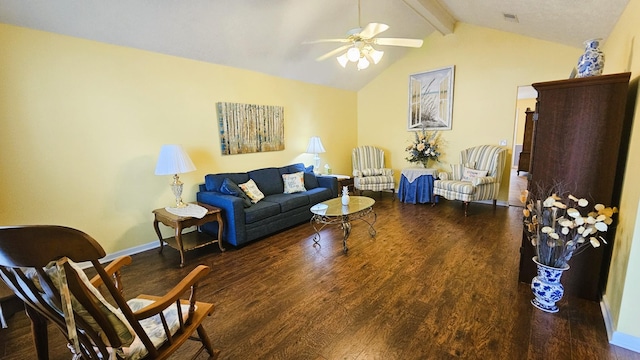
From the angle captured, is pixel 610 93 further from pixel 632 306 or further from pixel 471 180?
pixel 471 180

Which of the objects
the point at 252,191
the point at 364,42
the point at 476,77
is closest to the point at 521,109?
the point at 476,77

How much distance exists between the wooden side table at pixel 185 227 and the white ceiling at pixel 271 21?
194cm

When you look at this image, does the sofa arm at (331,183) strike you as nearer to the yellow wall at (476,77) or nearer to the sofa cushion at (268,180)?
the sofa cushion at (268,180)

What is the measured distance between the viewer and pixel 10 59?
2453mm

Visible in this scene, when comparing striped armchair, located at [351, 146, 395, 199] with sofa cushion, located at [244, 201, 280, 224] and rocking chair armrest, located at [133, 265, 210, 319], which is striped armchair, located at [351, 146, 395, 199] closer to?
sofa cushion, located at [244, 201, 280, 224]

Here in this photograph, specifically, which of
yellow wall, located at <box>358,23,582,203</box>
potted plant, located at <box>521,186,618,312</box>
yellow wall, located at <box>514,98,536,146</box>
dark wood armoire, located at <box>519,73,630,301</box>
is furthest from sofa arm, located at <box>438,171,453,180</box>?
yellow wall, located at <box>514,98,536,146</box>

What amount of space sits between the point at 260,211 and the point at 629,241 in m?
3.25

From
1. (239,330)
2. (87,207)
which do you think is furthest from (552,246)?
(87,207)

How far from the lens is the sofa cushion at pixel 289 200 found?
388cm

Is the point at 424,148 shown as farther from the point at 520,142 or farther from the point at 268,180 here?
the point at 520,142

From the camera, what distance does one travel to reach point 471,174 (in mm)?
4867

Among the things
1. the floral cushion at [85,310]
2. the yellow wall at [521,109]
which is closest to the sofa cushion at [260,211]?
the floral cushion at [85,310]

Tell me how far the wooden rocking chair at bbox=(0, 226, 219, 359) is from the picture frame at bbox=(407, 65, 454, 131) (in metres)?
5.36

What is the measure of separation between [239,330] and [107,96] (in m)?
2.80
